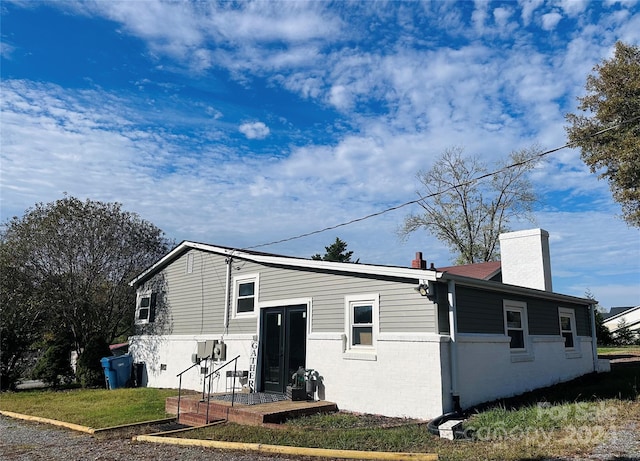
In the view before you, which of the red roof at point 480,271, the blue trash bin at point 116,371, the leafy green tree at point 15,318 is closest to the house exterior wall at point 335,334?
the blue trash bin at point 116,371

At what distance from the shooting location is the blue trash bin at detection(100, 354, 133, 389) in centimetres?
1628

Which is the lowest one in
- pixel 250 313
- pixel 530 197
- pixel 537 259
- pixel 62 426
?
pixel 62 426

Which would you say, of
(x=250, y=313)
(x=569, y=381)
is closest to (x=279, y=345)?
(x=250, y=313)

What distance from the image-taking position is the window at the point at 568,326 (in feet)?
48.1

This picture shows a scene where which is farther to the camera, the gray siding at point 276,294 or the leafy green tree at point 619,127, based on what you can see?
the leafy green tree at point 619,127

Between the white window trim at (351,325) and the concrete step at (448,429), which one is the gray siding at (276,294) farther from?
the concrete step at (448,429)

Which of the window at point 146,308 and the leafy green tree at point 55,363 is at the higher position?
the window at point 146,308

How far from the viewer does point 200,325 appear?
15.1 meters

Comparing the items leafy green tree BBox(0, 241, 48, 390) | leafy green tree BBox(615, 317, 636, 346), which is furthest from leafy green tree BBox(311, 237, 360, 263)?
leafy green tree BBox(0, 241, 48, 390)

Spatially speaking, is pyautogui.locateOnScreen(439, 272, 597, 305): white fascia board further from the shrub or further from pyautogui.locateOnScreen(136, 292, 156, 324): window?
the shrub

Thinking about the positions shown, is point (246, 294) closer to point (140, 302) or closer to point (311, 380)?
point (311, 380)

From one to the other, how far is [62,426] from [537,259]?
13708 millimetres

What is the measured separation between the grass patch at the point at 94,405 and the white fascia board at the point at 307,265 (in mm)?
4284

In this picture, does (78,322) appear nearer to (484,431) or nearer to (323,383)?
(323,383)
